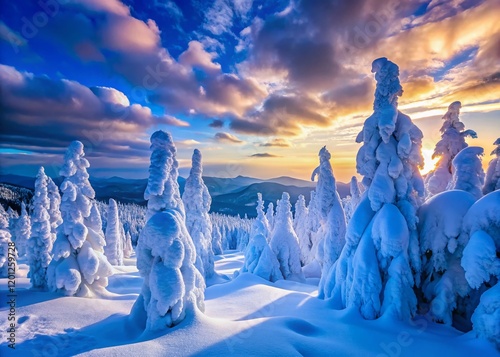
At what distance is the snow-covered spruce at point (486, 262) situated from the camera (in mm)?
9398

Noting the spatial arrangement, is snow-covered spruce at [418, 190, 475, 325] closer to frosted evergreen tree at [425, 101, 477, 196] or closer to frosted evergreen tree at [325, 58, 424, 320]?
frosted evergreen tree at [325, 58, 424, 320]

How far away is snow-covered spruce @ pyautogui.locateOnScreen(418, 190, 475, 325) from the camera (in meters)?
11.7

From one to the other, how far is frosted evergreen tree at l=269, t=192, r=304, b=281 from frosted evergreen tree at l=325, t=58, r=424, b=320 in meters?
11.6

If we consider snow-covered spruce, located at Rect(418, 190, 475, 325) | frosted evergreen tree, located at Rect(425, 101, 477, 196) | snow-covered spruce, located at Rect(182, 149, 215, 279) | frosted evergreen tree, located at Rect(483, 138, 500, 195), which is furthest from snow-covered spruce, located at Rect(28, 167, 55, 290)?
frosted evergreen tree, located at Rect(425, 101, 477, 196)

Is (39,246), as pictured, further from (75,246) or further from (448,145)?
(448,145)

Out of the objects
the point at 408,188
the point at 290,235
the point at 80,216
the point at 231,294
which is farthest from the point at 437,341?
the point at 80,216

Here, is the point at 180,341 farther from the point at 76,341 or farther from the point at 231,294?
the point at 231,294

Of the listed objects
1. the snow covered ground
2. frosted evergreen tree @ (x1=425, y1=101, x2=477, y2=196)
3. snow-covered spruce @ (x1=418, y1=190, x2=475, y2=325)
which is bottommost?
the snow covered ground

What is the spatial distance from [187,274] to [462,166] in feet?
54.8

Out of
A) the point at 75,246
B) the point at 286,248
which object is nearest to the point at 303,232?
the point at 286,248

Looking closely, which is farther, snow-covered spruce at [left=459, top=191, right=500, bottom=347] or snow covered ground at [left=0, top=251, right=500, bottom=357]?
snow-covered spruce at [left=459, top=191, right=500, bottom=347]

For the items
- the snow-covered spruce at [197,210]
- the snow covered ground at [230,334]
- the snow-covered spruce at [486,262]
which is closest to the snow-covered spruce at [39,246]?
the snow covered ground at [230,334]

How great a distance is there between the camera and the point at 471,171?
14711 mm

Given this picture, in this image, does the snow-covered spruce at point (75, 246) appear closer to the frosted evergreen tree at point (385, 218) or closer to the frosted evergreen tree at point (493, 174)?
the frosted evergreen tree at point (385, 218)
